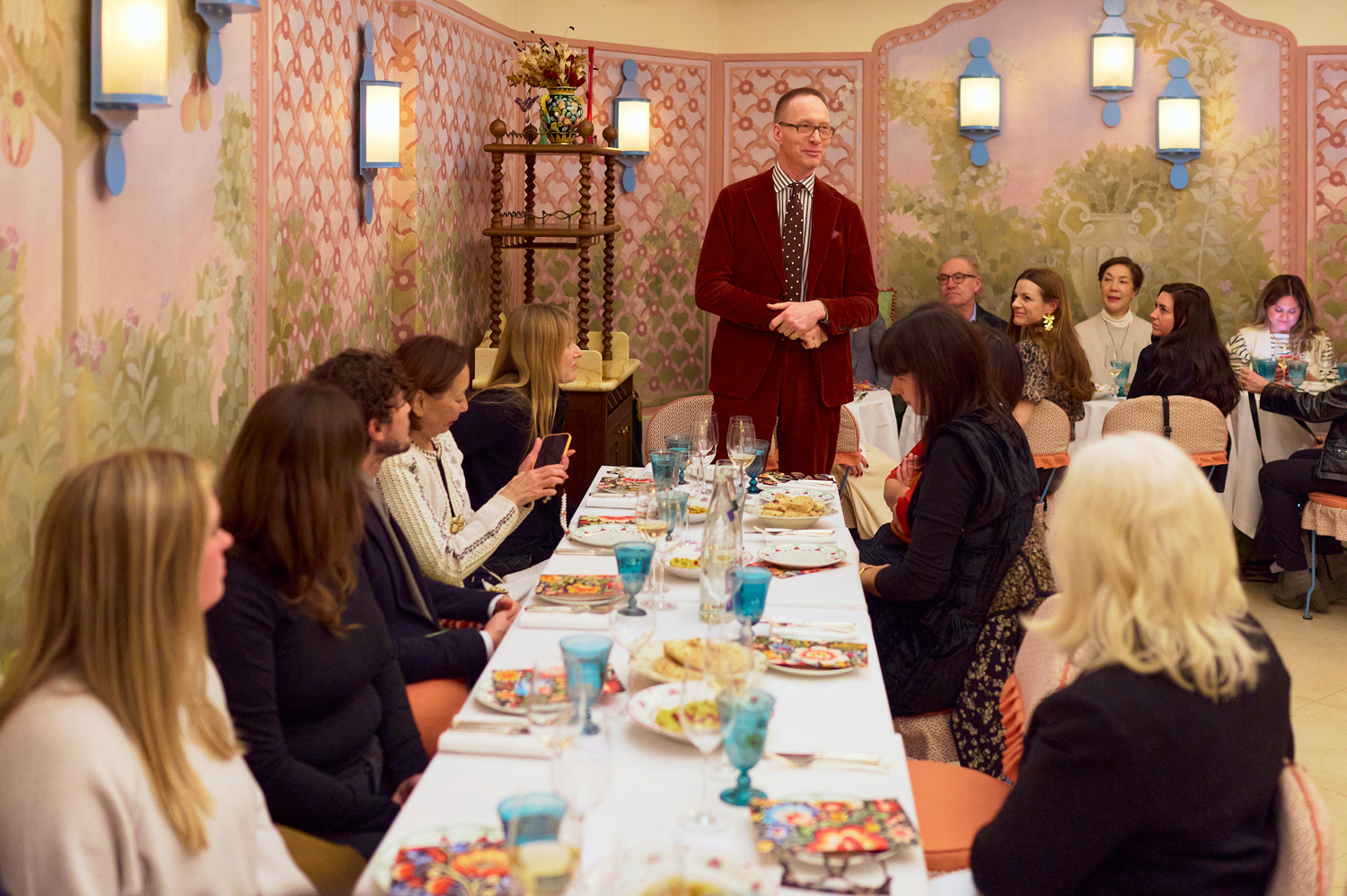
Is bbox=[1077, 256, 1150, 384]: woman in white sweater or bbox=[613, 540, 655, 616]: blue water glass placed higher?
bbox=[1077, 256, 1150, 384]: woman in white sweater

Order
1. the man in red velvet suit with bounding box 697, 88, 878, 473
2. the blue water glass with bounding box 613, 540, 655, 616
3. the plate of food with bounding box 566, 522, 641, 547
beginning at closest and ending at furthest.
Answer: the blue water glass with bounding box 613, 540, 655, 616, the plate of food with bounding box 566, 522, 641, 547, the man in red velvet suit with bounding box 697, 88, 878, 473

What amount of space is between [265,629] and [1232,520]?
523cm

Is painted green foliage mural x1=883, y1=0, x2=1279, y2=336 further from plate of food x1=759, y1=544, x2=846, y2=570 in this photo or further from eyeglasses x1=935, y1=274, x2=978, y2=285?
plate of food x1=759, y1=544, x2=846, y2=570

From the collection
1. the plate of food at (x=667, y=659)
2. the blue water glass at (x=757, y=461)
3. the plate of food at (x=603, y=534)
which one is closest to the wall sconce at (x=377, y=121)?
the blue water glass at (x=757, y=461)

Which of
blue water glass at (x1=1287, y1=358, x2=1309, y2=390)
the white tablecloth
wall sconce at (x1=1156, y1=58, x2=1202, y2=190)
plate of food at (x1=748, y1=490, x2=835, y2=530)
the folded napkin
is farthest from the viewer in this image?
wall sconce at (x1=1156, y1=58, x2=1202, y2=190)

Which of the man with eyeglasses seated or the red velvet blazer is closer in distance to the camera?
the red velvet blazer

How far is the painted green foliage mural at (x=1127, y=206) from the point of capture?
684 centimetres

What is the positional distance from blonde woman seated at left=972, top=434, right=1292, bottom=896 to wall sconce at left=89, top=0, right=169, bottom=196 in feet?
7.17

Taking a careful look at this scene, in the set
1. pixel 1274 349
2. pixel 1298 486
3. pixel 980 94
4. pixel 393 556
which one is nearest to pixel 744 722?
pixel 393 556

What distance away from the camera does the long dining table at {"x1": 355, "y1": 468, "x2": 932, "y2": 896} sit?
4.75 feet

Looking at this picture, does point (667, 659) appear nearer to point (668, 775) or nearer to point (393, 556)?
point (668, 775)

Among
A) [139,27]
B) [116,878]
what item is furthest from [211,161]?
[116,878]

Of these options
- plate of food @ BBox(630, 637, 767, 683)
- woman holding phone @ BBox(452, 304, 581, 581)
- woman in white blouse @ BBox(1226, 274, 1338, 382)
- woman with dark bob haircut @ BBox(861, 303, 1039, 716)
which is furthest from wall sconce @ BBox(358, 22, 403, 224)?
woman in white blouse @ BBox(1226, 274, 1338, 382)

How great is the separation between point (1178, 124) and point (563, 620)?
582cm
